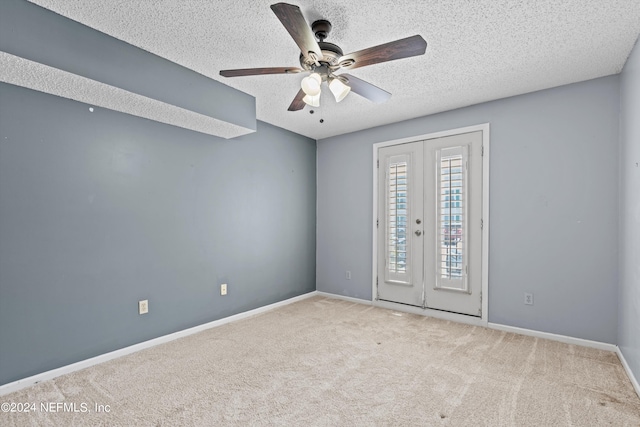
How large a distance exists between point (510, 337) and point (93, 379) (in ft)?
11.9

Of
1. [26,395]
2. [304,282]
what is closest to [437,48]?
[304,282]

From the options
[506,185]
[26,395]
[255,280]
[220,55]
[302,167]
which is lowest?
[26,395]

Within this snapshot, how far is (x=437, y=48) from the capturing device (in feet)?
7.95

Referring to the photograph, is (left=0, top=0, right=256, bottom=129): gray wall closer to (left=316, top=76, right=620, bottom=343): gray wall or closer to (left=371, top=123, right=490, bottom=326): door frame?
(left=371, top=123, right=490, bottom=326): door frame

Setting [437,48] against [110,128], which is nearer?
[437,48]

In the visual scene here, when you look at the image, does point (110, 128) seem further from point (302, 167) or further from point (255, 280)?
point (302, 167)

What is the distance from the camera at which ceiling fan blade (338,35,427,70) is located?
1.73 m

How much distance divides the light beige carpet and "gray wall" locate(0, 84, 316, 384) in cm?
35

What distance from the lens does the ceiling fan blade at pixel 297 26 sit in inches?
59.0

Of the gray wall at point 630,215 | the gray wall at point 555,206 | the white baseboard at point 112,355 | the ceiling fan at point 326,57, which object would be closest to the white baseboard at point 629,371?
the gray wall at point 630,215

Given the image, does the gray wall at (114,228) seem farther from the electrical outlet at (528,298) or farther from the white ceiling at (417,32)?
the electrical outlet at (528,298)

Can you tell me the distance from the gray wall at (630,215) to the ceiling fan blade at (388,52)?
1767 mm

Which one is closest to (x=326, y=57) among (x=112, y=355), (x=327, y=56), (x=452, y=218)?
(x=327, y=56)

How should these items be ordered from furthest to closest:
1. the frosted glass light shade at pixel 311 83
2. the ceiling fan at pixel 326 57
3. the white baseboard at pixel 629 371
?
the white baseboard at pixel 629 371, the frosted glass light shade at pixel 311 83, the ceiling fan at pixel 326 57
